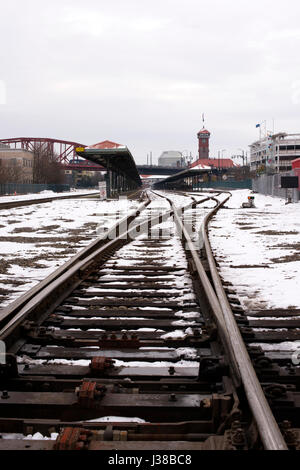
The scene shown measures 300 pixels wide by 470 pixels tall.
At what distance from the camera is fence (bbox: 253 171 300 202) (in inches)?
1138

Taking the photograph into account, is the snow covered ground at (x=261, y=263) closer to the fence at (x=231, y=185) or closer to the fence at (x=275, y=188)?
the fence at (x=275, y=188)

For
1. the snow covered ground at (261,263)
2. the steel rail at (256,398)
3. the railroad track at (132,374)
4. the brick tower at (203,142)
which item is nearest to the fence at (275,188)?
the snow covered ground at (261,263)

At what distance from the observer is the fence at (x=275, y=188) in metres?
28.9

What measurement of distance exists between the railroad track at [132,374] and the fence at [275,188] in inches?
958

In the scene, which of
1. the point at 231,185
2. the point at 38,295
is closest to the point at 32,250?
the point at 38,295

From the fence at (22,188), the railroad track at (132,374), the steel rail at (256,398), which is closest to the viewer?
the steel rail at (256,398)

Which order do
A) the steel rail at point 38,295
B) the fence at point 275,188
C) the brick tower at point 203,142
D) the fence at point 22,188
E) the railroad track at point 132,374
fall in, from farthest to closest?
the brick tower at point 203,142, the fence at point 22,188, the fence at point 275,188, the steel rail at point 38,295, the railroad track at point 132,374

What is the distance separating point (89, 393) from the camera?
110 inches

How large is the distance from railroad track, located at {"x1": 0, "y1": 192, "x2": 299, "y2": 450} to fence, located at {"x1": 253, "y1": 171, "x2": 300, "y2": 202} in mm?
24346

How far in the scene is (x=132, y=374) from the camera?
10.7 feet

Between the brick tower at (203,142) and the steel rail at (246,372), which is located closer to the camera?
the steel rail at (246,372)

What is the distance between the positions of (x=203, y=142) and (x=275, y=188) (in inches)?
6354
